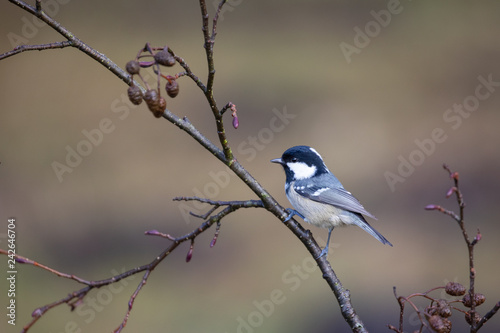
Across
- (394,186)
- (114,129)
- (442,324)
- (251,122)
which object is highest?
(114,129)

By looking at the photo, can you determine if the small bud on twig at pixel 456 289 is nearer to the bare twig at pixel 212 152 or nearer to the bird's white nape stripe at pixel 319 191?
the bare twig at pixel 212 152

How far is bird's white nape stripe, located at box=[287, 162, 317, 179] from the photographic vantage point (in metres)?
2.02

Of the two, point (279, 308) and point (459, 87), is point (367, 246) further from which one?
point (459, 87)

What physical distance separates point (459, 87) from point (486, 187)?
76cm

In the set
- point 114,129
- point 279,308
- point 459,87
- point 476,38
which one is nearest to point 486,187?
point 459,87

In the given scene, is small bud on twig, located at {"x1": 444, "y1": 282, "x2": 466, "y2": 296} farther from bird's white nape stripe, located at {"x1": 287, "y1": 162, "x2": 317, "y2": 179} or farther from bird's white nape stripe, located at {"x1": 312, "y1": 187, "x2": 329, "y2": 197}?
bird's white nape stripe, located at {"x1": 287, "y1": 162, "x2": 317, "y2": 179}

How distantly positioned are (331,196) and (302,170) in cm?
18

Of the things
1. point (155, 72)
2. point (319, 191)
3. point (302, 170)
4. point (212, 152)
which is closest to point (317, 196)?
point (319, 191)

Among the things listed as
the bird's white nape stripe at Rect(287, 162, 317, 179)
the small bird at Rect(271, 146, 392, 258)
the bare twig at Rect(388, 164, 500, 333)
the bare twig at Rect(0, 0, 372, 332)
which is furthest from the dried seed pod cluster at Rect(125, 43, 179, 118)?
the bird's white nape stripe at Rect(287, 162, 317, 179)

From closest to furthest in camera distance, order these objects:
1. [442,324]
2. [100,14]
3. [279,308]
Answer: [442,324]
[279,308]
[100,14]

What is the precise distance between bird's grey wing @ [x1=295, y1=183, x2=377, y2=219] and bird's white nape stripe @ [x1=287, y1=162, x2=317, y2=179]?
52 millimetres

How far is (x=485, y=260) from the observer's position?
10.9ft

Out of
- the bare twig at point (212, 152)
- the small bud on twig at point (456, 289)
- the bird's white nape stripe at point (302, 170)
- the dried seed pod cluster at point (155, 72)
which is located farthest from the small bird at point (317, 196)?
the dried seed pod cluster at point (155, 72)

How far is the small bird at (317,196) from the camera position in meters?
1.88
